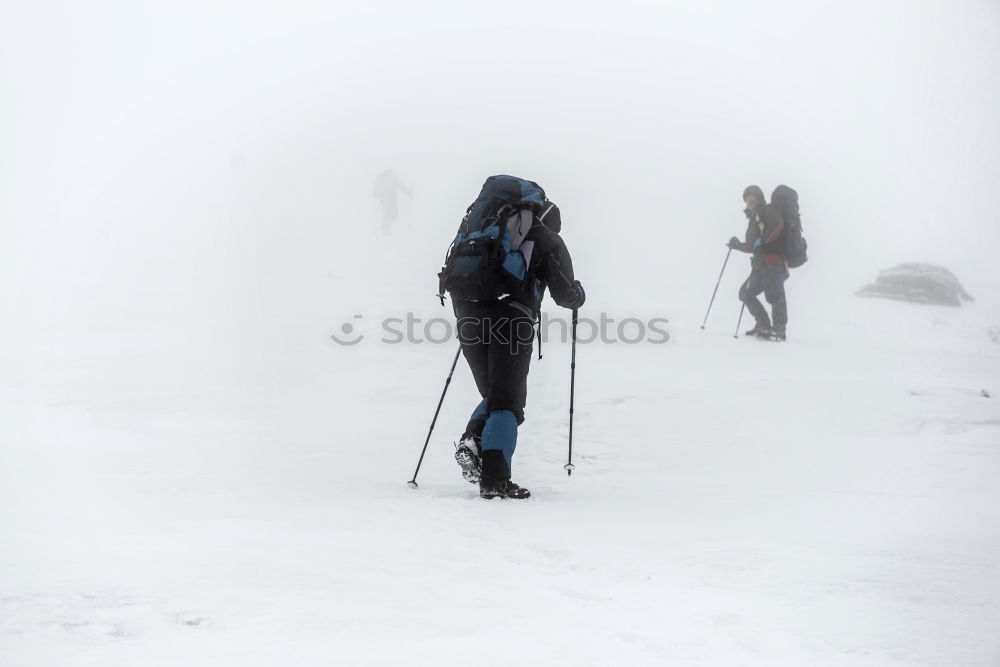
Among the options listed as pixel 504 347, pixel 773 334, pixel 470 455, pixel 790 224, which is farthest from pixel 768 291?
pixel 470 455

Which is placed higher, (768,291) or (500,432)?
(768,291)

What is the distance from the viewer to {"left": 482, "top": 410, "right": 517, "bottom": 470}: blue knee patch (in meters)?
4.10

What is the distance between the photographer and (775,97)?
111 m

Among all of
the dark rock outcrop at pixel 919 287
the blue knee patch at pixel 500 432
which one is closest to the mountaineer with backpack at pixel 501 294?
the blue knee patch at pixel 500 432

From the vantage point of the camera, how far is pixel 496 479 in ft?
13.4

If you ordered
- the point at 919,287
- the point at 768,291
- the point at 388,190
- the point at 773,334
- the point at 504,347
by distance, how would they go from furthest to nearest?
the point at 388,190
the point at 919,287
the point at 773,334
the point at 768,291
the point at 504,347

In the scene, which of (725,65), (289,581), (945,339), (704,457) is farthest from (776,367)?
(725,65)

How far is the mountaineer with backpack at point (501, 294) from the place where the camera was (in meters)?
4.12

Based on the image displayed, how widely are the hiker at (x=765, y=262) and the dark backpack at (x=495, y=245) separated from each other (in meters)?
6.04

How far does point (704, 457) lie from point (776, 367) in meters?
2.95

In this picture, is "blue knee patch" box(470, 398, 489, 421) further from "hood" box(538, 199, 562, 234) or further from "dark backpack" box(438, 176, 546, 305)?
"hood" box(538, 199, 562, 234)

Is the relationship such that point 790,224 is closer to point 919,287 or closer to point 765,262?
point 765,262

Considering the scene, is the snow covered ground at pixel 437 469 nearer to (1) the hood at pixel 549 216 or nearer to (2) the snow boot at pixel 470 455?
(2) the snow boot at pixel 470 455

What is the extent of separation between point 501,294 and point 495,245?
280 mm
